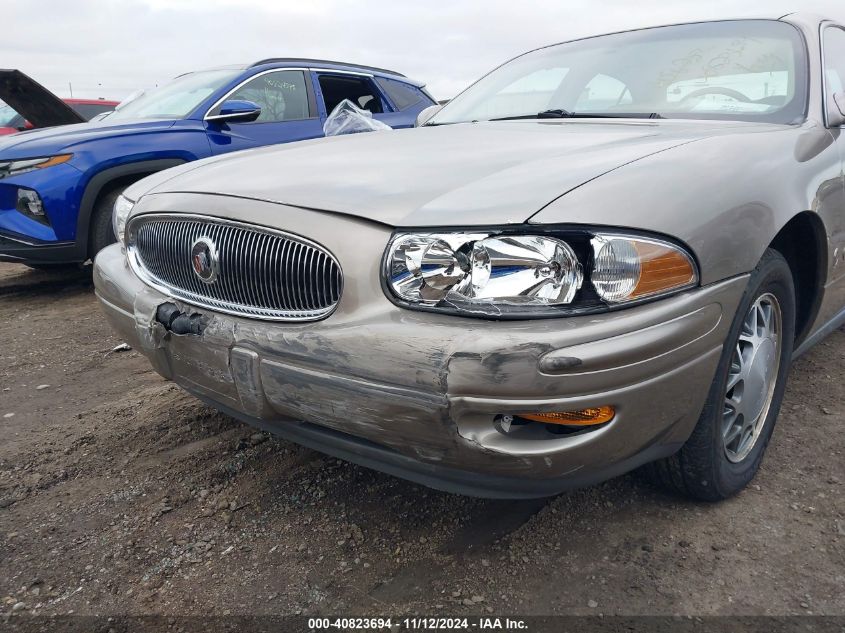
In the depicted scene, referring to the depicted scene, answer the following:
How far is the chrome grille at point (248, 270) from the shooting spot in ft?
5.59

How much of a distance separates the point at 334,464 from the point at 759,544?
4.48ft

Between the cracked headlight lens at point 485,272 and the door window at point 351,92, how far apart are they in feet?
14.9

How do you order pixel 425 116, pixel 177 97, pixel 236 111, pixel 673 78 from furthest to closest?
1. pixel 177 97
2. pixel 236 111
3. pixel 425 116
4. pixel 673 78

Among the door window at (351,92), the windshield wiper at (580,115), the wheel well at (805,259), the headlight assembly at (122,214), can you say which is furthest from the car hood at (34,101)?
the wheel well at (805,259)

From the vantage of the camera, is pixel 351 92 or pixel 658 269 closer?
pixel 658 269

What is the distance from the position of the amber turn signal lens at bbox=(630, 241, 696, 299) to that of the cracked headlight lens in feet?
0.47

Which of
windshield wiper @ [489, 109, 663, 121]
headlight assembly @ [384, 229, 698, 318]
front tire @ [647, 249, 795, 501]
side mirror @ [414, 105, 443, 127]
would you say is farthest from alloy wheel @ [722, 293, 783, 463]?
side mirror @ [414, 105, 443, 127]

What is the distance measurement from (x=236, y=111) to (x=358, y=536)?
12.5ft

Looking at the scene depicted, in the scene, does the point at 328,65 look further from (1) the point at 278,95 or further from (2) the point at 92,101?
(2) the point at 92,101

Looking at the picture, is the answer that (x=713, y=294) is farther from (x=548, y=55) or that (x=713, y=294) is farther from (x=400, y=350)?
(x=548, y=55)

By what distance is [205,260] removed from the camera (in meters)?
1.92

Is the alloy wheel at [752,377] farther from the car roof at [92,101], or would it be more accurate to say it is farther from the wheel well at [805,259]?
the car roof at [92,101]

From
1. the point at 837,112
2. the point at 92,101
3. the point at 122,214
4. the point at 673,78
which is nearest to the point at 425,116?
the point at 673,78

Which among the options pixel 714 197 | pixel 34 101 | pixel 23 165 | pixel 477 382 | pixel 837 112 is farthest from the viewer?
pixel 34 101
